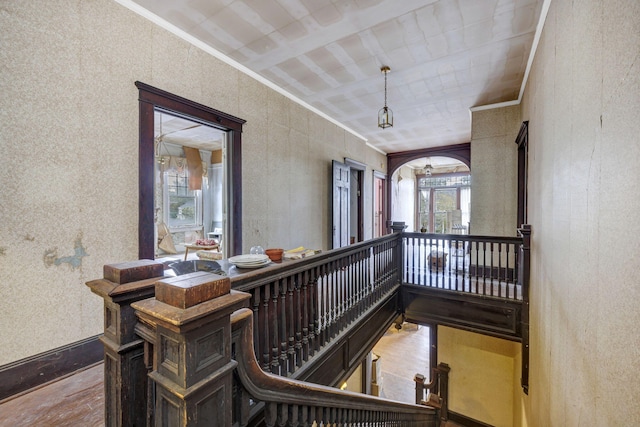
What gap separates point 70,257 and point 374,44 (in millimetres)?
3264

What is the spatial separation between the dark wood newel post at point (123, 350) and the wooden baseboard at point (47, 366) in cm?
127

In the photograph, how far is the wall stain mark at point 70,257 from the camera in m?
1.81

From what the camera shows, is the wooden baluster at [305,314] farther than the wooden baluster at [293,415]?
Yes

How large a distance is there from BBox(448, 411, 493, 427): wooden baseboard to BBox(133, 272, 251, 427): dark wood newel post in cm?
621

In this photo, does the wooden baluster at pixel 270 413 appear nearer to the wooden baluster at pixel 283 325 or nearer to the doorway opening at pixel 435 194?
the wooden baluster at pixel 283 325

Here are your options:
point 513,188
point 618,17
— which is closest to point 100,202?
point 618,17

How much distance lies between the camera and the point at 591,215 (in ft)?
4.21

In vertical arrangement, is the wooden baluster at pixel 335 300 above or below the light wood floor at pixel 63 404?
above

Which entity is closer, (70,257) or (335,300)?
Result: (70,257)

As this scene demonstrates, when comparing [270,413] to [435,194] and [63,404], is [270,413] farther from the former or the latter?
[435,194]

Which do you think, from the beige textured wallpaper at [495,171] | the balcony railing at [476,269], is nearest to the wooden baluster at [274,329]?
the balcony railing at [476,269]

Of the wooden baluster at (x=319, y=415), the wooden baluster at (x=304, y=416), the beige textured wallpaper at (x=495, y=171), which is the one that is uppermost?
the beige textured wallpaper at (x=495, y=171)

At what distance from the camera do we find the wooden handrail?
86 cm

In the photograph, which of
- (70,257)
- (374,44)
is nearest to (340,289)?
(70,257)
